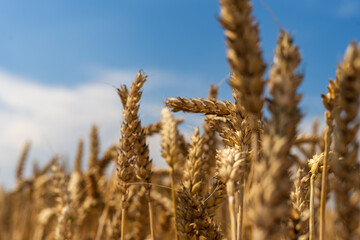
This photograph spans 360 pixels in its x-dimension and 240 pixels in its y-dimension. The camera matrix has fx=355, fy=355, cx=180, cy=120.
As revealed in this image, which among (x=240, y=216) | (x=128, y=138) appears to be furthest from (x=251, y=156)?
(x=128, y=138)

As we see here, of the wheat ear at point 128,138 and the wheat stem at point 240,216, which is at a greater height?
the wheat ear at point 128,138

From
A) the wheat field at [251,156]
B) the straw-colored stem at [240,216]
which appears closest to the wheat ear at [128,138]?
the wheat field at [251,156]

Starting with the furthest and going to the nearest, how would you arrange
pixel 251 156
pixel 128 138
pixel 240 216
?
1. pixel 128 138
2. pixel 251 156
3. pixel 240 216

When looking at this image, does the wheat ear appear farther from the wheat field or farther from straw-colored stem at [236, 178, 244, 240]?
straw-colored stem at [236, 178, 244, 240]

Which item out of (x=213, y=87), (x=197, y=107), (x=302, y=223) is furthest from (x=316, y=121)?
(x=302, y=223)

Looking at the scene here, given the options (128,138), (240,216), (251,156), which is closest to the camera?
(240,216)

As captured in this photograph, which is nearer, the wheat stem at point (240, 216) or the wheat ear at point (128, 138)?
the wheat stem at point (240, 216)

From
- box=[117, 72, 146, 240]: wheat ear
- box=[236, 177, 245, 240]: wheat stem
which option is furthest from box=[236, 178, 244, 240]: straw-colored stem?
box=[117, 72, 146, 240]: wheat ear

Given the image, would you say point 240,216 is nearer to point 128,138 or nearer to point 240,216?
point 240,216

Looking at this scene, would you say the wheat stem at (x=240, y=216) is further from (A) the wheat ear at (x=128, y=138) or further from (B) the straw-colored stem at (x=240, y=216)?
(A) the wheat ear at (x=128, y=138)

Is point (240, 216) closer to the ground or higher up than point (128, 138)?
closer to the ground

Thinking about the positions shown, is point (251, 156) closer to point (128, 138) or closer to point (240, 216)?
point (240, 216)

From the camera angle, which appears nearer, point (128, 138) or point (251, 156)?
point (251, 156)

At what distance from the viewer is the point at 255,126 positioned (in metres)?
1.10
